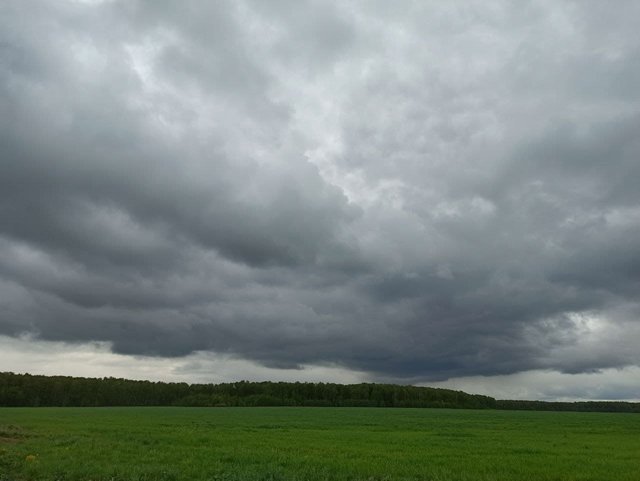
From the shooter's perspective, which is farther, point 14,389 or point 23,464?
point 14,389

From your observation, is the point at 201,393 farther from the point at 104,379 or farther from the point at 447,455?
the point at 447,455

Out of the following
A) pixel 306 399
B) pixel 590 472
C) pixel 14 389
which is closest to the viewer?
pixel 590 472

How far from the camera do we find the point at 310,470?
21141mm

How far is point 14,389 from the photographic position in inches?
6383

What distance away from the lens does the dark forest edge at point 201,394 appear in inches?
6663

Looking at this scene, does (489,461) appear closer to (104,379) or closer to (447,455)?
(447,455)

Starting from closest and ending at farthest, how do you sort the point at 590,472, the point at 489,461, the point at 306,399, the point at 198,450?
the point at 590,472 → the point at 489,461 → the point at 198,450 → the point at 306,399

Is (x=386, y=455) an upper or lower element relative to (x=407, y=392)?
lower

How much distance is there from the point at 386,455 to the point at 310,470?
23.4 feet

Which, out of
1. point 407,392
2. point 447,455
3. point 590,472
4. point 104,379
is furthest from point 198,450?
point 104,379

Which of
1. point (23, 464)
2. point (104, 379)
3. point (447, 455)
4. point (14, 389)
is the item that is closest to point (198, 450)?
point (23, 464)

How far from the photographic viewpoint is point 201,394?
183 m

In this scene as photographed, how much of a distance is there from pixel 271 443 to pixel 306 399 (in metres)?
159

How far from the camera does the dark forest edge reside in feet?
555
